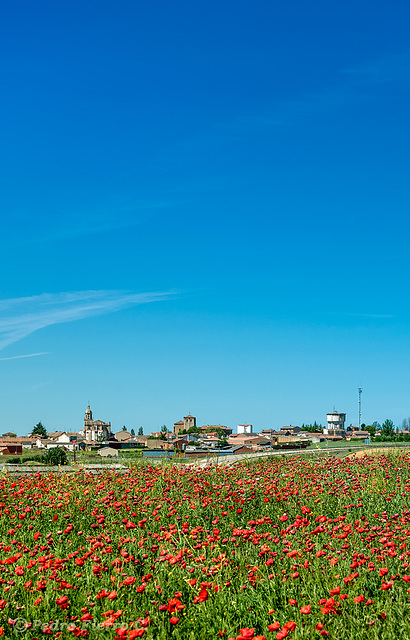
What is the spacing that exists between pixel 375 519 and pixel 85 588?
5772 millimetres

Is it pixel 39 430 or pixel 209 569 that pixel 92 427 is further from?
pixel 209 569

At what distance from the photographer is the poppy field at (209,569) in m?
5.49

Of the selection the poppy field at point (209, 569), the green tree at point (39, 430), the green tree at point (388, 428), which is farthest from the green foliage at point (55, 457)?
the green tree at point (39, 430)

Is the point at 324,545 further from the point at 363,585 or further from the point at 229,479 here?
the point at 229,479

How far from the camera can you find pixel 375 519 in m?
10.0

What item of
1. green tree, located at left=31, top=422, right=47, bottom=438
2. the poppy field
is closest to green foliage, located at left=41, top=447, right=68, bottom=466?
the poppy field

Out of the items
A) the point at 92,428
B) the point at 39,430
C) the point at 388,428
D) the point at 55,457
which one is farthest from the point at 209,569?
the point at 92,428

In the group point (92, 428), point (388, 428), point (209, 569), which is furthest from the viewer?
point (92, 428)

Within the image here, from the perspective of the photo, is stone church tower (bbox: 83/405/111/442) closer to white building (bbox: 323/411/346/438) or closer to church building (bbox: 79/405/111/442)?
church building (bbox: 79/405/111/442)

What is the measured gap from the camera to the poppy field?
Result: 5.49 m

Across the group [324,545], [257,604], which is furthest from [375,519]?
[257,604]

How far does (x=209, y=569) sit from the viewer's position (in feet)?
22.3

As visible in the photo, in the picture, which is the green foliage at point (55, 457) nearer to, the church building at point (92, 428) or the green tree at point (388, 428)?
the green tree at point (388, 428)

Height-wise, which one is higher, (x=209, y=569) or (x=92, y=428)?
(x=209, y=569)
